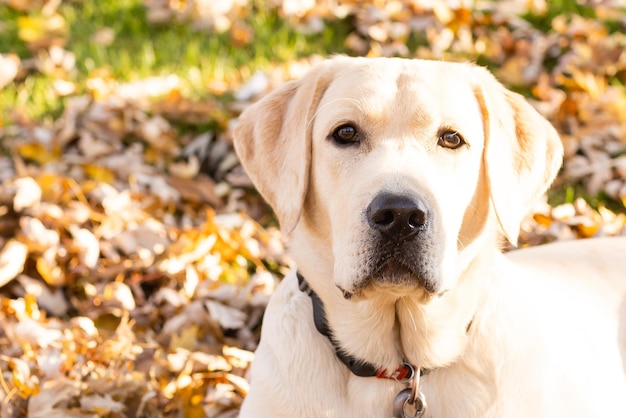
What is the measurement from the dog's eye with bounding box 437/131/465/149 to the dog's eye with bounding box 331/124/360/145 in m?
0.27

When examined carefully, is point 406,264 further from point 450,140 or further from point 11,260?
point 11,260

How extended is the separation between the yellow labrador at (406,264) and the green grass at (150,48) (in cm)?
349

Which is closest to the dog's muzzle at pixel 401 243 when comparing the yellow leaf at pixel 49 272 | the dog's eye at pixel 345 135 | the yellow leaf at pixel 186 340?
the dog's eye at pixel 345 135

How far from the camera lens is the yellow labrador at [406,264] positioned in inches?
113

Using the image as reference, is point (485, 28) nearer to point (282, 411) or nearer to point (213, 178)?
point (213, 178)

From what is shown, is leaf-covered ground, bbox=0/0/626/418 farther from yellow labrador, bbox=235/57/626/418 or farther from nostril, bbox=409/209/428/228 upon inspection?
nostril, bbox=409/209/428/228

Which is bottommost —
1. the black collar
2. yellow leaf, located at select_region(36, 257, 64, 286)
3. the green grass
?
the green grass

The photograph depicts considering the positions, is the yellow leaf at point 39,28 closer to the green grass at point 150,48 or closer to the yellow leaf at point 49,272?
the green grass at point 150,48

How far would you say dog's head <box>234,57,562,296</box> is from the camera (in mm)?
2723

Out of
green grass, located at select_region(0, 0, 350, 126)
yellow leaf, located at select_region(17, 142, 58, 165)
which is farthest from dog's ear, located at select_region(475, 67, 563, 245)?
green grass, located at select_region(0, 0, 350, 126)

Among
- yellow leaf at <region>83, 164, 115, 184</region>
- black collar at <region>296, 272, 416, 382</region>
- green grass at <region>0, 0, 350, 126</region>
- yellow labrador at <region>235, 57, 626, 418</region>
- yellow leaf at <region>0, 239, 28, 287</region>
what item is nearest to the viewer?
yellow labrador at <region>235, 57, 626, 418</region>

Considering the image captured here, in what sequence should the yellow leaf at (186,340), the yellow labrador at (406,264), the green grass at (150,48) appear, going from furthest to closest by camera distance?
the green grass at (150,48) < the yellow leaf at (186,340) < the yellow labrador at (406,264)

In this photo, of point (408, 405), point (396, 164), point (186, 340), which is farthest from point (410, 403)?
point (186, 340)

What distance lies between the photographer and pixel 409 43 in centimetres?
714
